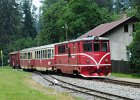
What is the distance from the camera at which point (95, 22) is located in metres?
66.8

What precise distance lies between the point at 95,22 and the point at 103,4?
48.1 meters

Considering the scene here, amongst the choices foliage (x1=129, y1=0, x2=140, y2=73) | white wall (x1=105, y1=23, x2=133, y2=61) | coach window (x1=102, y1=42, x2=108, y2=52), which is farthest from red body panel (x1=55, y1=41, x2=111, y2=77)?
white wall (x1=105, y1=23, x2=133, y2=61)

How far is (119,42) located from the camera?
47562 millimetres

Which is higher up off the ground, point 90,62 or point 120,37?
point 120,37

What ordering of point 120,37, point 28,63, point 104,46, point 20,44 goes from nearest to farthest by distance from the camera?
point 104,46 < point 120,37 < point 28,63 < point 20,44

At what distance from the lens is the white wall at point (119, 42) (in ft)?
154

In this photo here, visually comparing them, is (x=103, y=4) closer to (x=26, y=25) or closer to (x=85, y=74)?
(x=26, y=25)

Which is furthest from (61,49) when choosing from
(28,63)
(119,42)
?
(28,63)

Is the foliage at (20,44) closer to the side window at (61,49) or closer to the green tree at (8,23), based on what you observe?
the green tree at (8,23)

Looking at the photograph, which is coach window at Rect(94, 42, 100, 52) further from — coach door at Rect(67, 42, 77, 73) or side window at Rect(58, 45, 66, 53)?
side window at Rect(58, 45, 66, 53)

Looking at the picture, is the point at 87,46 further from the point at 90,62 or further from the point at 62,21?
the point at 62,21

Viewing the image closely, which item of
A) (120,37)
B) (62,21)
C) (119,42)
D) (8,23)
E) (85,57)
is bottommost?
(85,57)

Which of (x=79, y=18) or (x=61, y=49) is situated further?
(x=79, y=18)

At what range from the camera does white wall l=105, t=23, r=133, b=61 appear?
46969 millimetres
